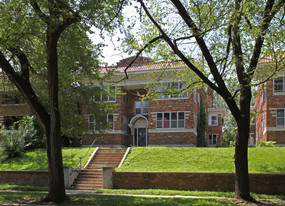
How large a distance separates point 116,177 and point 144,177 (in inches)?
61.6

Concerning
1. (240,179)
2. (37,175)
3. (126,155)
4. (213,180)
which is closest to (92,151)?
(126,155)

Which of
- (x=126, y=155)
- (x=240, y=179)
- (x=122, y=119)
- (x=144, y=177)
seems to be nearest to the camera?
(x=240, y=179)

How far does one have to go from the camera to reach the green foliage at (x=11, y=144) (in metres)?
24.8

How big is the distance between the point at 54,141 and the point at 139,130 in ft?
74.4

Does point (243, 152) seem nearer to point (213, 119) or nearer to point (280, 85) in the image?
point (280, 85)

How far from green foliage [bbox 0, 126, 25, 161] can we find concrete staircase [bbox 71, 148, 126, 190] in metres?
6.02

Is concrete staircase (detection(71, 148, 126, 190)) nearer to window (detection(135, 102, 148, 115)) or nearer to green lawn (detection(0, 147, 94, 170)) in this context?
green lawn (detection(0, 147, 94, 170))

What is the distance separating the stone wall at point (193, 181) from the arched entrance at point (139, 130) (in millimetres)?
16408

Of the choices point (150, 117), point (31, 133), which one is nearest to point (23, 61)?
point (31, 133)

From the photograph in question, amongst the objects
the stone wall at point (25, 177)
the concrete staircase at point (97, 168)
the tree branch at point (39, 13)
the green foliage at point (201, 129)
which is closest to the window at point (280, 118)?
the green foliage at point (201, 129)

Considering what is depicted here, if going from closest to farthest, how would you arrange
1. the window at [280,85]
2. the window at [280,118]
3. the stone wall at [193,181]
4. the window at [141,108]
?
the stone wall at [193,181]
the window at [280,118]
the window at [280,85]
the window at [141,108]

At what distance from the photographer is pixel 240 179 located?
1212 centimetres

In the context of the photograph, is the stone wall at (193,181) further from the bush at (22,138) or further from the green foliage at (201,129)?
the green foliage at (201,129)

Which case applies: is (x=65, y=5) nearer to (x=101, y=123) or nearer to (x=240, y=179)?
(x=101, y=123)
